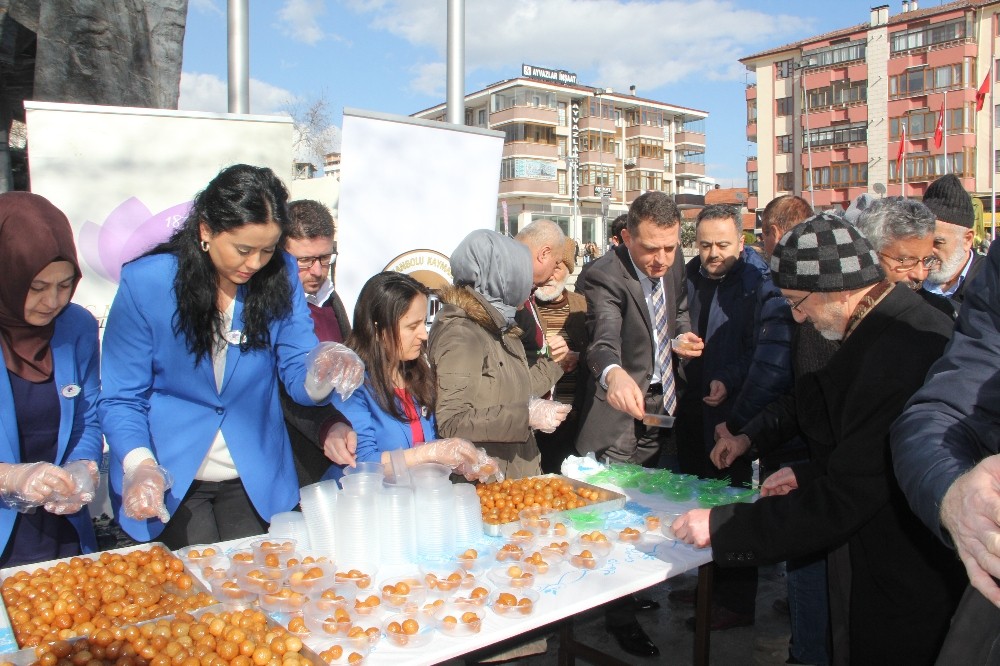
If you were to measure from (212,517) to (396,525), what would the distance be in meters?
0.68

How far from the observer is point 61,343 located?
2340mm

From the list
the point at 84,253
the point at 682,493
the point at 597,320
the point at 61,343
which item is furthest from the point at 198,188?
the point at 682,493

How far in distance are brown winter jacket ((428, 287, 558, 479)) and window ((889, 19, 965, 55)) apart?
1832 inches

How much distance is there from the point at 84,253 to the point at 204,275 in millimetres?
1521

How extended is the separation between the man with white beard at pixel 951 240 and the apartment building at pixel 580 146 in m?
37.5

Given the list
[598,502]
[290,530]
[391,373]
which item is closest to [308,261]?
[391,373]

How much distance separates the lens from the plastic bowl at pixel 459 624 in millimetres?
1695

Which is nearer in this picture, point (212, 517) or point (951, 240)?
point (212, 517)

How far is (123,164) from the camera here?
3.38 metres

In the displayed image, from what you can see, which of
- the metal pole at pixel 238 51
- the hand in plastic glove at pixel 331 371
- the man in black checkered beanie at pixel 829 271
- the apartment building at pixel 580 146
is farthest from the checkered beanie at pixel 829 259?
the apartment building at pixel 580 146

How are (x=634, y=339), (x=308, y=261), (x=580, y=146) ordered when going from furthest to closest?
1. (x=580, y=146)
2. (x=634, y=339)
3. (x=308, y=261)

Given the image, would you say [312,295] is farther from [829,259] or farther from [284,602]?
[829,259]

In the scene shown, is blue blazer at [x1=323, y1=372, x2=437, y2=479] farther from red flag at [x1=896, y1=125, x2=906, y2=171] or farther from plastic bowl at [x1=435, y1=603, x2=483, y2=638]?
red flag at [x1=896, y1=125, x2=906, y2=171]

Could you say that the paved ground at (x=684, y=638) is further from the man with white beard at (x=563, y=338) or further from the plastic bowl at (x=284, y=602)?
the plastic bowl at (x=284, y=602)
